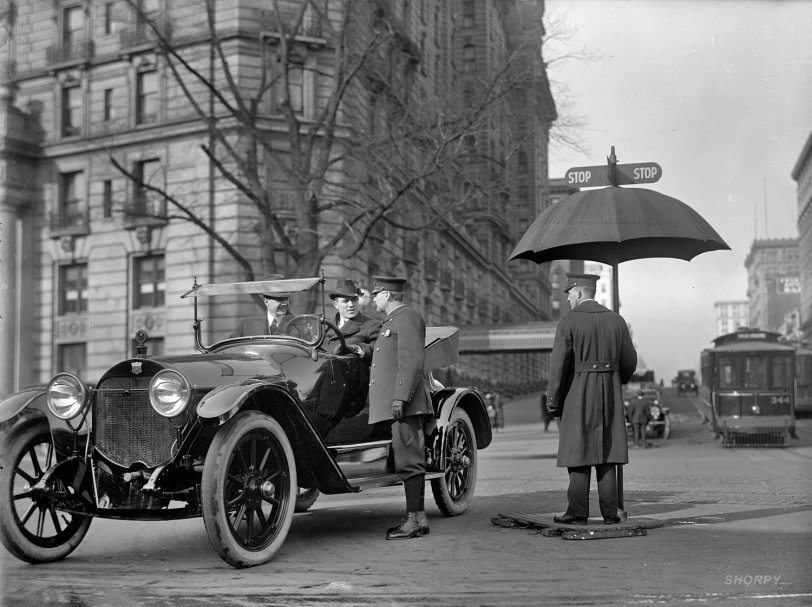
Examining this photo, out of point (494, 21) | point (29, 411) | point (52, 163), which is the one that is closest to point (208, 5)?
point (494, 21)

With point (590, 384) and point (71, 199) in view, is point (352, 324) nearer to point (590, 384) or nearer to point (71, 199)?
point (590, 384)

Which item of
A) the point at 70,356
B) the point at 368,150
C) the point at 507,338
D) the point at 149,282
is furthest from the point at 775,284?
the point at 368,150

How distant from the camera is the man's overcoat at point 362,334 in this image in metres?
7.98

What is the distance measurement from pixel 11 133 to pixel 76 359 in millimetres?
8315

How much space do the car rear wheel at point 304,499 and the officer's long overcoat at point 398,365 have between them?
1.74 m

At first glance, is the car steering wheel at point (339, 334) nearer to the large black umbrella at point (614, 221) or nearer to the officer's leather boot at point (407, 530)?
the officer's leather boot at point (407, 530)

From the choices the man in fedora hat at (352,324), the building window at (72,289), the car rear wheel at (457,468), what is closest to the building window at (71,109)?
the building window at (72,289)

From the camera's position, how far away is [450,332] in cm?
892

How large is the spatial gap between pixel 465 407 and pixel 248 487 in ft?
11.1

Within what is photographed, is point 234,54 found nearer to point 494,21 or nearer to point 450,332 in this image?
point 494,21

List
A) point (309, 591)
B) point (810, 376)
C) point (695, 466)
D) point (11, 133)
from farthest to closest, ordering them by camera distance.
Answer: point (810, 376) → point (11, 133) → point (695, 466) → point (309, 591)

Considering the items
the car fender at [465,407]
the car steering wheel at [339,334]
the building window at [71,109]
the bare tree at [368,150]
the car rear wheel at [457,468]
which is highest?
the building window at [71,109]

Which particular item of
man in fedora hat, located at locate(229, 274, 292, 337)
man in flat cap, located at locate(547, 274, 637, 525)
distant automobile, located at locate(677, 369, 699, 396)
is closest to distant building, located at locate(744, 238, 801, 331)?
distant automobile, located at locate(677, 369, 699, 396)

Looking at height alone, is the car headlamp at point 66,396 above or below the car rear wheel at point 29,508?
above
